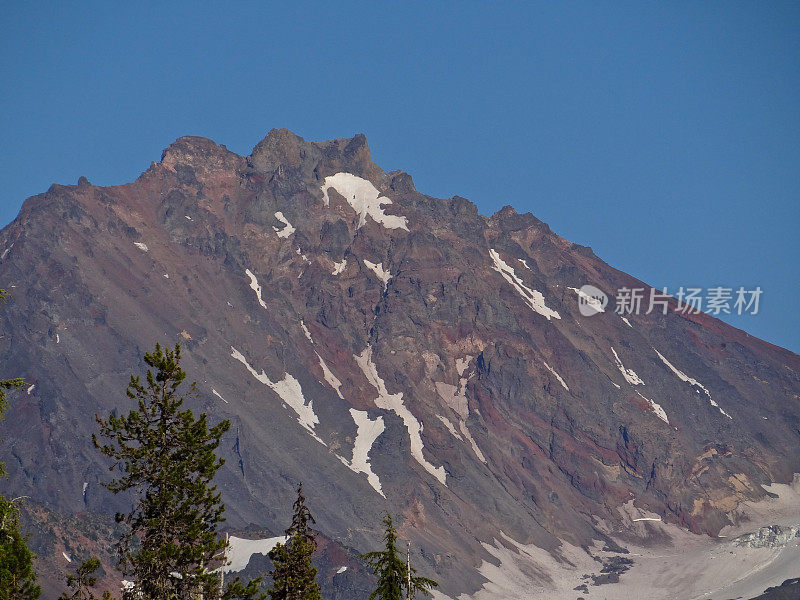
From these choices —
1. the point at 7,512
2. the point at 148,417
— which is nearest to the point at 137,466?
the point at 148,417

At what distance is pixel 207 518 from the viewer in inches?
1310

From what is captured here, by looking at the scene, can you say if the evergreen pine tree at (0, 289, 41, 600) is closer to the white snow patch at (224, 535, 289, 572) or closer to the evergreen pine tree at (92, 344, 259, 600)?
the evergreen pine tree at (92, 344, 259, 600)

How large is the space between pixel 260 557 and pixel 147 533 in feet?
530

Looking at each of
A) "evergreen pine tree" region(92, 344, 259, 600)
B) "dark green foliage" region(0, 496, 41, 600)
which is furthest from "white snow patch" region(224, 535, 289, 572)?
"dark green foliage" region(0, 496, 41, 600)

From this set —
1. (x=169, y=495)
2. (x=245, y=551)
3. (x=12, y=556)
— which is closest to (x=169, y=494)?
(x=169, y=495)

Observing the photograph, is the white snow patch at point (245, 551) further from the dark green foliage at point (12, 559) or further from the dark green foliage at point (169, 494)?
the dark green foliage at point (12, 559)

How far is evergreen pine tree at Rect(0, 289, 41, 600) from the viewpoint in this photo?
31.0 m

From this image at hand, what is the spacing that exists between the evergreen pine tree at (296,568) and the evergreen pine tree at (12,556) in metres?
9.85

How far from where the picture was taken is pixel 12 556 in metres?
31.6

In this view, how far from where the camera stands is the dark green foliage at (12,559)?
3108cm

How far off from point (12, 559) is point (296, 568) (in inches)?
465

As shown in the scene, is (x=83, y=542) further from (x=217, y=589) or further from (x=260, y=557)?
(x=217, y=589)

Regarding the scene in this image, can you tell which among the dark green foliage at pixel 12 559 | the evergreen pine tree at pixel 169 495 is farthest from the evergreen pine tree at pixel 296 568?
the dark green foliage at pixel 12 559

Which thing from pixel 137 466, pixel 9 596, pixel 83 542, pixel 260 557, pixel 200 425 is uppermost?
pixel 200 425
